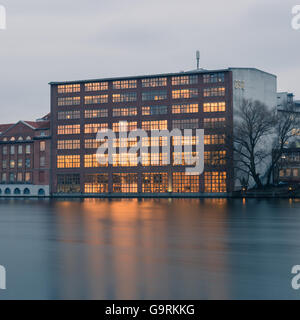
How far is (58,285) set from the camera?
13.4 meters

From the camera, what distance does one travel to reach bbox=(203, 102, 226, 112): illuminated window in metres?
103

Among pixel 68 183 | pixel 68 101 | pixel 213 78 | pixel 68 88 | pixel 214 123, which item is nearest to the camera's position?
pixel 214 123

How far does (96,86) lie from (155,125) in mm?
18001

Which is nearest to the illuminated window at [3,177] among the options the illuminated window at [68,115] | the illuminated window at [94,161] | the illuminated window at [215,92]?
the illuminated window at [68,115]

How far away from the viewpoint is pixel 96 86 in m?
114

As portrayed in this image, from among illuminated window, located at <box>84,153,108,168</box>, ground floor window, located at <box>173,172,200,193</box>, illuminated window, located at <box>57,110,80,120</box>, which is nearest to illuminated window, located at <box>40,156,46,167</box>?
illuminated window, located at <box>57,110,80,120</box>

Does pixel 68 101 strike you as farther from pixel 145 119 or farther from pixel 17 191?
pixel 17 191

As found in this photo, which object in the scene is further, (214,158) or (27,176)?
(27,176)

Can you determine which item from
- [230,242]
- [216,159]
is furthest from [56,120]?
[230,242]

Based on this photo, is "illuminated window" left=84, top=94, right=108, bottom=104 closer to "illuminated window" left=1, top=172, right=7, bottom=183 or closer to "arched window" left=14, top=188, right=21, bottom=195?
"arched window" left=14, top=188, right=21, bottom=195

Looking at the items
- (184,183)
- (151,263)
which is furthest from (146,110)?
(151,263)

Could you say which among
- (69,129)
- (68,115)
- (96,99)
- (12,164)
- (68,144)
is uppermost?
(96,99)
